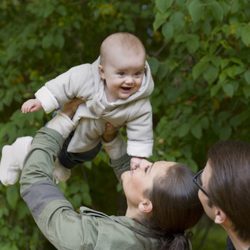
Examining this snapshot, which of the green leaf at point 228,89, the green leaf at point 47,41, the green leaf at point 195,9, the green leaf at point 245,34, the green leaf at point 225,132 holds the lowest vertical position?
the green leaf at point 225,132

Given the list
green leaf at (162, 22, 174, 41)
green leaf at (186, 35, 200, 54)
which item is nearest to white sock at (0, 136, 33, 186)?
green leaf at (162, 22, 174, 41)

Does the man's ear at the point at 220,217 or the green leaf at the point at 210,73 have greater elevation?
the man's ear at the point at 220,217

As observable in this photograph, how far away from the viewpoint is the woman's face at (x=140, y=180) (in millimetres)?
2059

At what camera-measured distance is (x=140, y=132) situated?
239cm

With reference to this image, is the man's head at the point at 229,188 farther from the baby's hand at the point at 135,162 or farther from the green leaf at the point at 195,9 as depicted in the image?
the green leaf at the point at 195,9

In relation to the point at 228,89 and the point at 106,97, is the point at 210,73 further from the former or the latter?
the point at 106,97

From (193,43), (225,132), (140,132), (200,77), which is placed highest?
(140,132)

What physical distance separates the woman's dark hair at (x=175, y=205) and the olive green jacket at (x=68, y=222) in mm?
59

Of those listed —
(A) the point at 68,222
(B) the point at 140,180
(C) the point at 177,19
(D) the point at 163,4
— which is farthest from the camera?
(C) the point at 177,19

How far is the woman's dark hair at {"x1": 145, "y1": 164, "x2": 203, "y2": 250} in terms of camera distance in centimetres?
199

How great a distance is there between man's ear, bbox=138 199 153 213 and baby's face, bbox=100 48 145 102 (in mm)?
415

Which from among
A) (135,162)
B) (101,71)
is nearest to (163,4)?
(101,71)

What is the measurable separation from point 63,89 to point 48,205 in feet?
1.62

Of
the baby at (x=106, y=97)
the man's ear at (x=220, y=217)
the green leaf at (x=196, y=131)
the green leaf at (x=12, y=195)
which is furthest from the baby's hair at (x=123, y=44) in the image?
the green leaf at (x=12, y=195)
